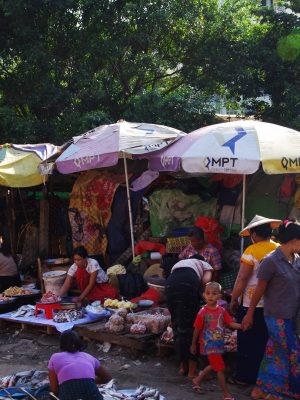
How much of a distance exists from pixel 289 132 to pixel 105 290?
346 cm

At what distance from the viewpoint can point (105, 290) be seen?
8.05 meters

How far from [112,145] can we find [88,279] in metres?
2.02

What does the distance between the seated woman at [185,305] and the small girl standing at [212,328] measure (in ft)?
1.17

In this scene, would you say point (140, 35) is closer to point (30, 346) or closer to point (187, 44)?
point (187, 44)

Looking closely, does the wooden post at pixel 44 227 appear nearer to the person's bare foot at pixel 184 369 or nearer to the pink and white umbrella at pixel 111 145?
the pink and white umbrella at pixel 111 145

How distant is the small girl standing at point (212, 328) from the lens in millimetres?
5129

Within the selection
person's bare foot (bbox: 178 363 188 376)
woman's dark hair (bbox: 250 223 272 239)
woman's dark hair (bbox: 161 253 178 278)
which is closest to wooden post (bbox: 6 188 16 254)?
woman's dark hair (bbox: 161 253 178 278)

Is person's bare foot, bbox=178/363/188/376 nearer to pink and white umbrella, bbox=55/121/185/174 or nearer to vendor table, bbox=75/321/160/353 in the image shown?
vendor table, bbox=75/321/160/353

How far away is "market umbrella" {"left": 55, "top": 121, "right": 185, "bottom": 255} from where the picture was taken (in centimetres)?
784

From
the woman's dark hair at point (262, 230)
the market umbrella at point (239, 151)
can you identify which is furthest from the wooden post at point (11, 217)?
the woman's dark hair at point (262, 230)

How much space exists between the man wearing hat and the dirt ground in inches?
8.5

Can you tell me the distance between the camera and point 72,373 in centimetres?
418

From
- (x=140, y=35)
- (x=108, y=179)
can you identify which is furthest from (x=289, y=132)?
(x=140, y=35)

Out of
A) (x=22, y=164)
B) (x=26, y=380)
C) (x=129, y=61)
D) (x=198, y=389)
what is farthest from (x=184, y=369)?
(x=129, y=61)
